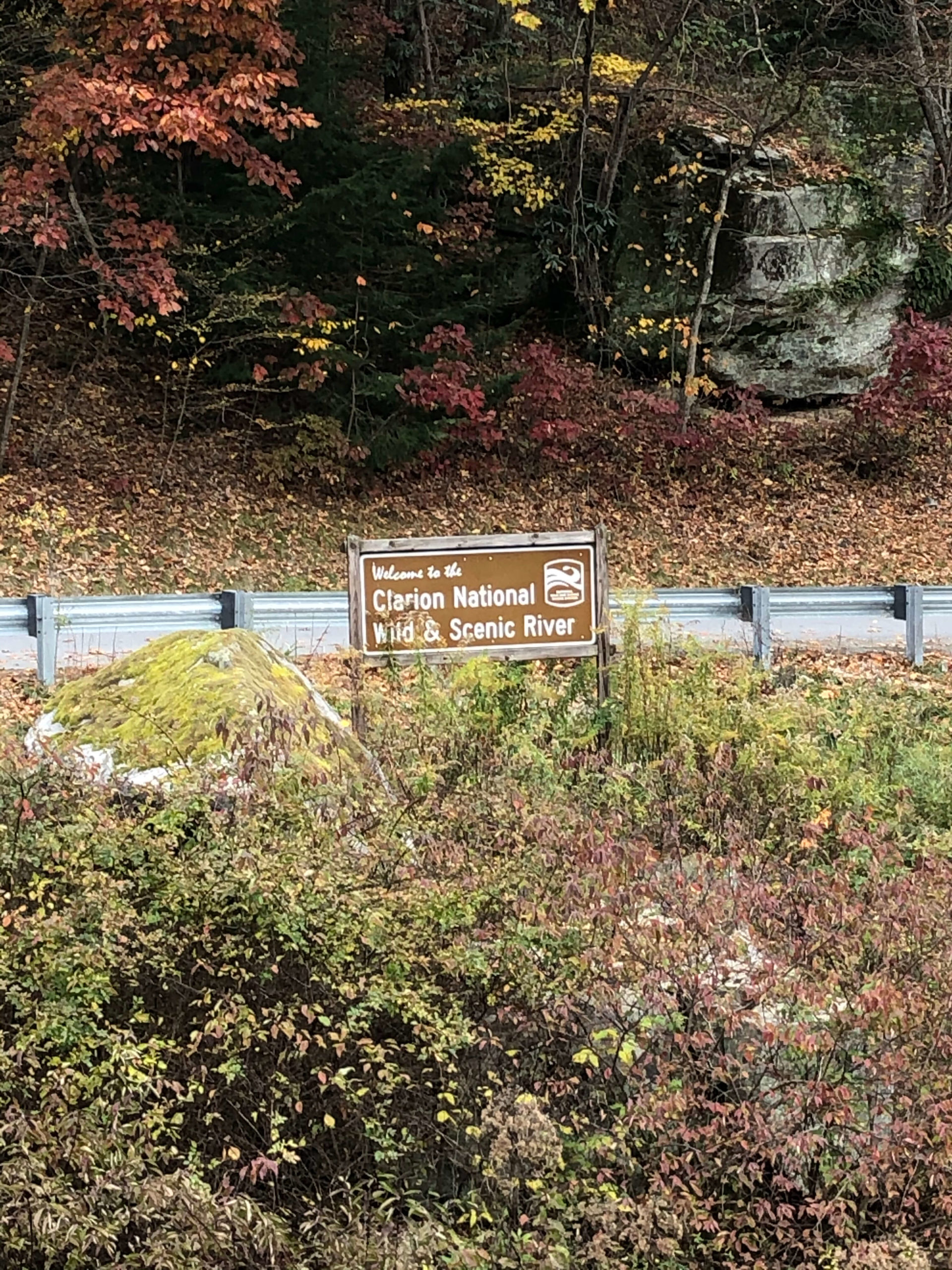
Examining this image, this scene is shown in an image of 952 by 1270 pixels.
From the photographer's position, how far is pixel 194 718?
17.7 ft

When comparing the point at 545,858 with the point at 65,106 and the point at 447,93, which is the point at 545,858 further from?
the point at 447,93

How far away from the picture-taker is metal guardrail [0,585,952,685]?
9.53 m

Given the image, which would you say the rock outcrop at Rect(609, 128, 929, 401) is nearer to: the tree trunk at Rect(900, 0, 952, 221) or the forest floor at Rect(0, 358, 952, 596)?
the tree trunk at Rect(900, 0, 952, 221)

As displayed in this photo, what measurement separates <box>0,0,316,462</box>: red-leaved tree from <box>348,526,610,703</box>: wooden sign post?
726cm

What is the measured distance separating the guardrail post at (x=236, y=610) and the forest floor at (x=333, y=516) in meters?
3.62

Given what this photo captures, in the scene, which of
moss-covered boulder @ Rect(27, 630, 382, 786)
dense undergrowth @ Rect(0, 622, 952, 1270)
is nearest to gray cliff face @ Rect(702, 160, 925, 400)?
moss-covered boulder @ Rect(27, 630, 382, 786)

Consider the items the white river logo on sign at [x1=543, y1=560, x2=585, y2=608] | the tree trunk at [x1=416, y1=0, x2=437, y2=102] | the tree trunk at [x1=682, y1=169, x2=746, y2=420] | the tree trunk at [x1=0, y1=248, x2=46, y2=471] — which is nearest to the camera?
the white river logo on sign at [x1=543, y1=560, x2=585, y2=608]

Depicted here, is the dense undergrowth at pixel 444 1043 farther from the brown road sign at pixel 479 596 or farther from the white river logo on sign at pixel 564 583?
the white river logo on sign at pixel 564 583

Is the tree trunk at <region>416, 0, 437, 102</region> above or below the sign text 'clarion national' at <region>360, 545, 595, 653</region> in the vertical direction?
above

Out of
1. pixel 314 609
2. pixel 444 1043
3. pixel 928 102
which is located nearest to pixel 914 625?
pixel 314 609

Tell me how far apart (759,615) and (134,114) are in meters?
7.86

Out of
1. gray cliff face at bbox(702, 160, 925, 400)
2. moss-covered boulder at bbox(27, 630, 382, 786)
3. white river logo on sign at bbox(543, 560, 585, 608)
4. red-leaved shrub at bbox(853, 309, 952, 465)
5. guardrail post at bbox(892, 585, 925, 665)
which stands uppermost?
gray cliff face at bbox(702, 160, 925, 400)

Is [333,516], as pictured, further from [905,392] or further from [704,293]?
[905,392]

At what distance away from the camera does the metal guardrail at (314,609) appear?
953 centimetres
